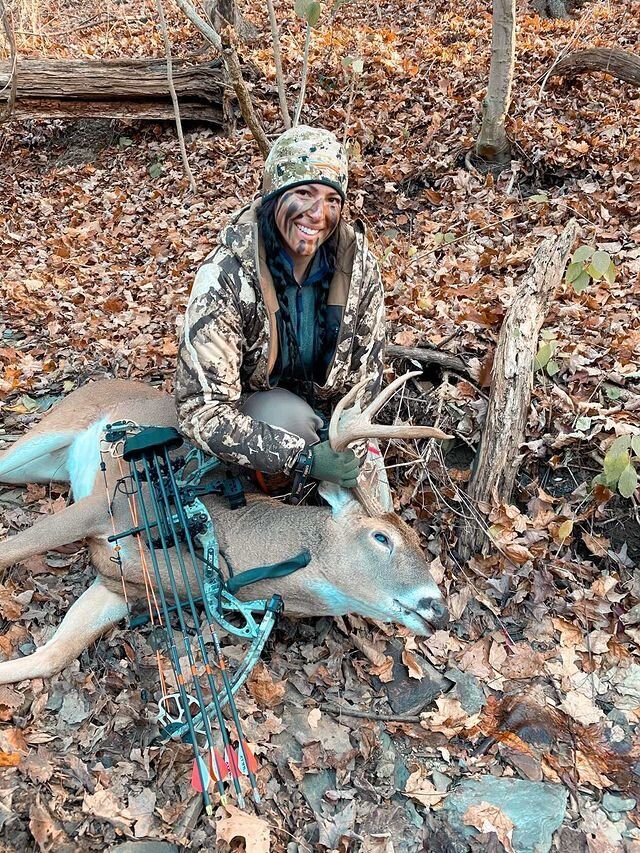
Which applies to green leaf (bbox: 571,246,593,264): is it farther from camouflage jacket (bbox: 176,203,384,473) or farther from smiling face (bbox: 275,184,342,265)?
smiling face (bbox: 275,184,342,265)

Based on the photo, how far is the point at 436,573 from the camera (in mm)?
3869

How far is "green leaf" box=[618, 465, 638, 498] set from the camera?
349cm

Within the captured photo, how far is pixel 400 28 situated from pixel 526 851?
412 inches

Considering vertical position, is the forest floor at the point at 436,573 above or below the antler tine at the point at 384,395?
below

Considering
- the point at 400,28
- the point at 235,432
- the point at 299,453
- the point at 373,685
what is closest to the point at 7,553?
the point at 235,432

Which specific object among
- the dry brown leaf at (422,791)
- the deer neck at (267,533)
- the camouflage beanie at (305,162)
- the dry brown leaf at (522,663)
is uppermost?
the camouflage beanie at (305,162)

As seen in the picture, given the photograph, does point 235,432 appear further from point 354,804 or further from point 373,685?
point 354,804

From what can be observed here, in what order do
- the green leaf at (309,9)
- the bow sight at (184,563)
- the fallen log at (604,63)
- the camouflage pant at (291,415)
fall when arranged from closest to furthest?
the bow sight at (184,563)
the camouflage pant at (291,415)
the green leaf at (309,9)
the fallen log at (604,63)

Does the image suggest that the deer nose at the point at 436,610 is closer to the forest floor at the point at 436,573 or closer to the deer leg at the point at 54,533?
→ the forest floor at the point at 436,573

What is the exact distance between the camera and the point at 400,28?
1019 cm

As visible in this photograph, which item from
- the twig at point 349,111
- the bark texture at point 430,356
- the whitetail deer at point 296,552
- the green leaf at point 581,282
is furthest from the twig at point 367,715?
the twig at point 349,111

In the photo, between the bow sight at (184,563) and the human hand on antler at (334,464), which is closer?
the bow sight at (184,563)

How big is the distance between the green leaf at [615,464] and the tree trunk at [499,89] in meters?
4.37

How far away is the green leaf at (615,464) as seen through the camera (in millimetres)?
3525
